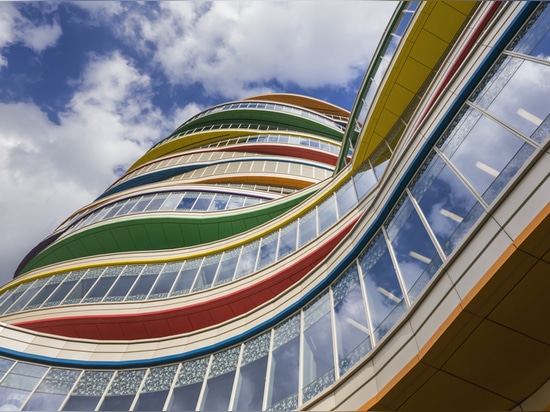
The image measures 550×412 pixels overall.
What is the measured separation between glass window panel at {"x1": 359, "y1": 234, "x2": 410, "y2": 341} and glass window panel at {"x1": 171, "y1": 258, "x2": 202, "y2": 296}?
34.1ft

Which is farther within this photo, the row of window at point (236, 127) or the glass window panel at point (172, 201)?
the row of window at point (236, 127)

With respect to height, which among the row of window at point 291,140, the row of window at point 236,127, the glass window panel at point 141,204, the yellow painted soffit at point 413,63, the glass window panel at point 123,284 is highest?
the row of window at point 236,127

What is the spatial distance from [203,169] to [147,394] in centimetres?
2698

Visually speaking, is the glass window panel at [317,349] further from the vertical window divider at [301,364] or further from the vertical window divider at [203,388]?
the vertical window divider at [203,388]

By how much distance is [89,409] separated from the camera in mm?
11102

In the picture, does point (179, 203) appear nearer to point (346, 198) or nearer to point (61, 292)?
point (61, 292)

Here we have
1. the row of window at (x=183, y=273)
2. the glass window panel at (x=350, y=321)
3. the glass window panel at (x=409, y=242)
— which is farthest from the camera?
the row of window at (x=183, y=273)

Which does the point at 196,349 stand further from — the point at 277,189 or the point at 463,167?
the point at 277,189

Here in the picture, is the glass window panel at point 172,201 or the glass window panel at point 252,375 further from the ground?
the glass window panel at point 172,201

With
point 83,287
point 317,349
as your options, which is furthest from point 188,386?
point 83,287

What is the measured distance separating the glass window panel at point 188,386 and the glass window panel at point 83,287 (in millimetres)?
9607

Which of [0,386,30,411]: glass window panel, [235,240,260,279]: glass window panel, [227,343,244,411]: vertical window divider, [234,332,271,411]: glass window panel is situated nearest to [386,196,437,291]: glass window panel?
[234,332,271,411]: glass window panel

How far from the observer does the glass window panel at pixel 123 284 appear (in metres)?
18.7

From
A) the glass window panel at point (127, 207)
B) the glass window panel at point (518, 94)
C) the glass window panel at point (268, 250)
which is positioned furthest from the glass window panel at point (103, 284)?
the glass window panel at point (518, 94)
